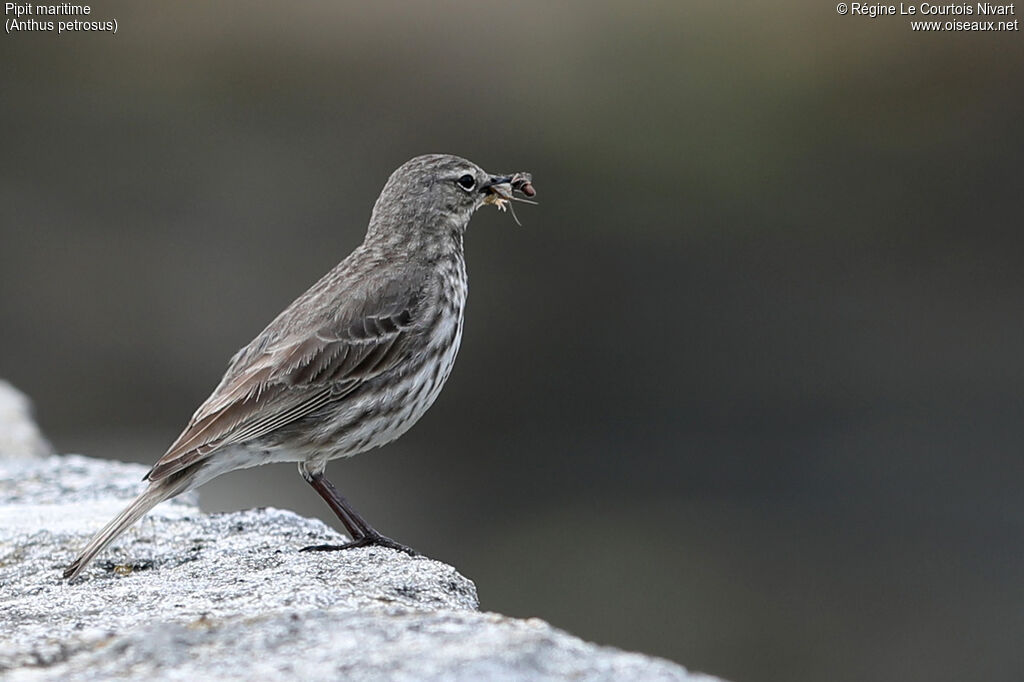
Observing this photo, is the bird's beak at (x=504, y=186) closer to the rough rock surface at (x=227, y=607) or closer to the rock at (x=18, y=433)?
the rough rock surface at (x=227, y=607)

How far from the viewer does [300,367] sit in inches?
240

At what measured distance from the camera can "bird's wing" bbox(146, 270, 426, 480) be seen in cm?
586

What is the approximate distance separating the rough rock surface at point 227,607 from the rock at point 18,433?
0.50 meters

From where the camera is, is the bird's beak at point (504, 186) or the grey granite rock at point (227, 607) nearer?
the grey granite rock at point (227, 607)

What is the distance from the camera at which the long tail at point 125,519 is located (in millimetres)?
5086

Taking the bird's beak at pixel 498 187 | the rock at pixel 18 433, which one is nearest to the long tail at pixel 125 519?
the rock at pixel 18 433

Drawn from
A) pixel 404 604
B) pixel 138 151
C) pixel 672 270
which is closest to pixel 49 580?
pixel 404 604

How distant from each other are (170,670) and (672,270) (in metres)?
12.1

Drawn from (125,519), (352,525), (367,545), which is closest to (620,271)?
(352,525)

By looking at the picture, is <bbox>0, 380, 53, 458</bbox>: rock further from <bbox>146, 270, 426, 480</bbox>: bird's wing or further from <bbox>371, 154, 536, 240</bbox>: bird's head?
<bbox>371, 154, 536, 240</bbox>: bird's head

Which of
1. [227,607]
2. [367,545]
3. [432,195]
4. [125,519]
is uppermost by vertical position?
[432,195]

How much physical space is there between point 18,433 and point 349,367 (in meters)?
2.49

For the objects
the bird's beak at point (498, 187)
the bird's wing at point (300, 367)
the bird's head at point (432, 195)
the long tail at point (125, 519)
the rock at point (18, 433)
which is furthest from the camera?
the rock at point (18, 433)

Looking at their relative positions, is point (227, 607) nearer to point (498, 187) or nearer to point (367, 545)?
point (367, 545)
